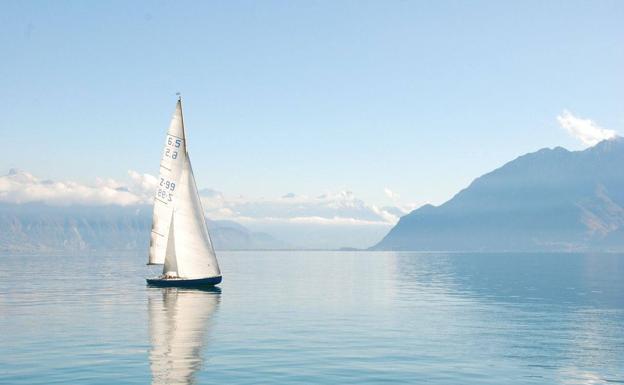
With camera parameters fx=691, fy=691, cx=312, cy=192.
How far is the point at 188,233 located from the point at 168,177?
774cm

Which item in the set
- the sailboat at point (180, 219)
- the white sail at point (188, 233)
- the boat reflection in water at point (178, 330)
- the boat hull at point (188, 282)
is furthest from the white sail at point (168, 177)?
the boat reflection in water at point (178, 330)

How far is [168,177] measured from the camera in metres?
89.7

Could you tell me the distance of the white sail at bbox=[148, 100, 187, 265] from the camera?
8912 centimetres

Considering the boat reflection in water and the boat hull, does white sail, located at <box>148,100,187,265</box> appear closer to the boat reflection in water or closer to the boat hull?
the boat hull

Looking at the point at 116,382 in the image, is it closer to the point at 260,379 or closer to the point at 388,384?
the point at 260,379

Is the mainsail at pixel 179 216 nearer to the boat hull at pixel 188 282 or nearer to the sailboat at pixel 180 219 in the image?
the sailboat at pixel 180 219

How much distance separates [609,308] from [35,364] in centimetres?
5974

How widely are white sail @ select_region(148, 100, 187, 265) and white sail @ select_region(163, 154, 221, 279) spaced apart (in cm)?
71

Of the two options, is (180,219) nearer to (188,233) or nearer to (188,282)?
(188,233)

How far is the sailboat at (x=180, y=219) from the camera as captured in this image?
89.2 metres

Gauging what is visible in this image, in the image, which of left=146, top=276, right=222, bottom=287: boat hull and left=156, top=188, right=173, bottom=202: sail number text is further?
left=156, top=188, right=173, bottom=202: sail number text

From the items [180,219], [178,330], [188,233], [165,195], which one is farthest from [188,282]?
[178,330]

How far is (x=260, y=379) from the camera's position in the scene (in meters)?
35.8

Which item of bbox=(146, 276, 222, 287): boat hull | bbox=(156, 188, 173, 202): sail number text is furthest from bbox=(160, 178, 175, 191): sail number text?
bbox=(146, 276, 222, 287): boat hull
